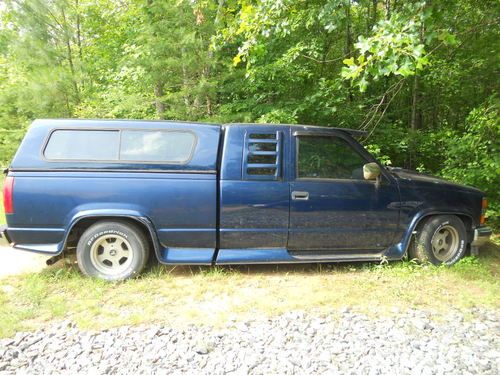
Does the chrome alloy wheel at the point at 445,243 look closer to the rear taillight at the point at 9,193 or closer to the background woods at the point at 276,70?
the background woods at the point at 276,70

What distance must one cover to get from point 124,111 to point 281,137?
5847 millimetres

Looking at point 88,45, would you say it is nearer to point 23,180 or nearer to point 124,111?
point 124,111

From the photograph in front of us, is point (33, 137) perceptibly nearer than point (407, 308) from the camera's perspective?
No

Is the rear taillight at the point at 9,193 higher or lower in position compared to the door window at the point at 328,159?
lower

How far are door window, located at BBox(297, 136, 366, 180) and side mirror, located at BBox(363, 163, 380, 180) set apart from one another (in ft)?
0.34

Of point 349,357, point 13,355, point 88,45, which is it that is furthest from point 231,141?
point 88,45

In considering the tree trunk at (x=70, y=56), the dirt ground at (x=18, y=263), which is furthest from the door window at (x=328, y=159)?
the tree trunk at (x=70, y=56)

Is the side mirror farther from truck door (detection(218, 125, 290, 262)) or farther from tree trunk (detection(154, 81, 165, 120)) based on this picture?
tree trunk (detection(154, 81, 165, 120))

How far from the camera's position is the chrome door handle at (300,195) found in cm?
437

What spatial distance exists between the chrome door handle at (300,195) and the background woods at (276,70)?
1409 millimetres

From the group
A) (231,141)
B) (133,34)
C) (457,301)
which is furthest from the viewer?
(133,34)

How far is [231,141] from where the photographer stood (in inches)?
172

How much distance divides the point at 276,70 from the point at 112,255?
16.3 ft

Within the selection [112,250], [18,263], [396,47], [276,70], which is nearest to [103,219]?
[112,250]
